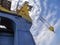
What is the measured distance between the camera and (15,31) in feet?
19.7

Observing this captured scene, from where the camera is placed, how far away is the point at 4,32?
592cm

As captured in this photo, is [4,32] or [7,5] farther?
[7,5]

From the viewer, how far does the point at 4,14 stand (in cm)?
596

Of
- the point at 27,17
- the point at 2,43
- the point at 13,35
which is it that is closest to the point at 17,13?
the point at 27,17

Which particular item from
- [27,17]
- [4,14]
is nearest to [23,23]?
[27,17]

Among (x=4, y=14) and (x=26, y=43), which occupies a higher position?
(x=4, y=14)

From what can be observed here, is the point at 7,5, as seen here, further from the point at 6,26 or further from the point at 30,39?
the point at 30,39

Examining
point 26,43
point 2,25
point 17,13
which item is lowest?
point 26,43

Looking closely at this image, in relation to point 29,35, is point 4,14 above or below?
above

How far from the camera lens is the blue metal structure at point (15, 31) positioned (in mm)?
5828

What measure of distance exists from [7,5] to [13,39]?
1.33 meters

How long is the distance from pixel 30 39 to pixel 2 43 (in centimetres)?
100

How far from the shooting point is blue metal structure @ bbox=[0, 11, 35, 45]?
19.1ft

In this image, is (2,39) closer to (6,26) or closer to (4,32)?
(4,32)
